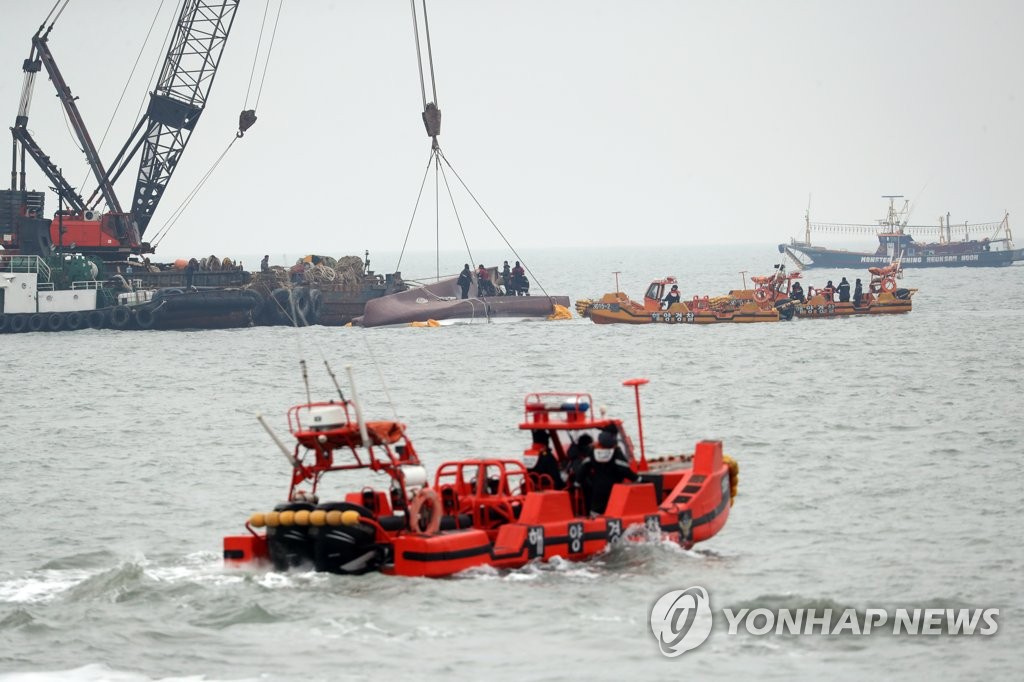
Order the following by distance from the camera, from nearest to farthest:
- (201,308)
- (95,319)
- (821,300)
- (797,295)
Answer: (821,300), (797,295), (95,319), (201,308)

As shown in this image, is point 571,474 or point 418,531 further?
point 571,474

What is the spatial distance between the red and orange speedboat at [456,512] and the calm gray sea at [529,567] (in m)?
0.25

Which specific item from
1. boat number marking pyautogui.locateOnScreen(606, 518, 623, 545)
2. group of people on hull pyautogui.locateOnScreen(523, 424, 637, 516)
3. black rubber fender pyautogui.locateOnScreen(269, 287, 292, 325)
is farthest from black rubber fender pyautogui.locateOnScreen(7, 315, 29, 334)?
boat number marking pyautogui.locateOnScreen(606, 518, 623, 545)

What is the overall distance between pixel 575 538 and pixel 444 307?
50216 mm

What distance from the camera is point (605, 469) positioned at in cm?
1953

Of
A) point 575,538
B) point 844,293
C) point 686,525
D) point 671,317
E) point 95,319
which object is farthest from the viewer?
point 95,319

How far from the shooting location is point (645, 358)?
5181cm

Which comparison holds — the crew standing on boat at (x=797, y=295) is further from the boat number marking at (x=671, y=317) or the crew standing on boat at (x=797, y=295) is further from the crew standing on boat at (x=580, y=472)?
the crew standing on boat at (x=580, y=472)

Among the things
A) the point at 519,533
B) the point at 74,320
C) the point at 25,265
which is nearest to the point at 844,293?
the point at 74,320

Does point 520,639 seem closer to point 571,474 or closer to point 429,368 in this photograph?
point 571,474

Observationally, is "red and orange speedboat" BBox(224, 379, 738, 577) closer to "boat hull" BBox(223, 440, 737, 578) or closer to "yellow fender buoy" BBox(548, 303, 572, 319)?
"boat hull" BBox(223, 440, 737, 578)

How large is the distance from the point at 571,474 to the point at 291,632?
456 centimetres

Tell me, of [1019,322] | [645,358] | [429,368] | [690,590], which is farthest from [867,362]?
[690,590]

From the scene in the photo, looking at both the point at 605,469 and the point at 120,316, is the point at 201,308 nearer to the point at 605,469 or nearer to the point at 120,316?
the point at 120,316
